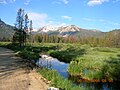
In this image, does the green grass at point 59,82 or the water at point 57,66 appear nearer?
the green grass at point 59,82

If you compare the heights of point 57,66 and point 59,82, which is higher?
point 59,82

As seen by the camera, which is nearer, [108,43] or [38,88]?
[38,88]

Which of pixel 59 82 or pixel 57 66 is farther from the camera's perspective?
pixel 57 66

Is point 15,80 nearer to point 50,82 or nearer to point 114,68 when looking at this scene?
point 50,82

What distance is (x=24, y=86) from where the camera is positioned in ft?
61.5

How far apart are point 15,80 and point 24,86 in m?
2.82

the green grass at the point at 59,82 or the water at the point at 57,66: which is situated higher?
the green grass at the point at 59,82

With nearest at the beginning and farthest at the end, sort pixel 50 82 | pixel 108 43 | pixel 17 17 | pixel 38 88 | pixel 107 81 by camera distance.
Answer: pixel 38 88 → pixel 50 82 → pixel 107 81 → pixel 17 17 → pixel 108 43

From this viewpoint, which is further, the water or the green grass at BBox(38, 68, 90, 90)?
the water

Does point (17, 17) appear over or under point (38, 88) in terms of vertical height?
over

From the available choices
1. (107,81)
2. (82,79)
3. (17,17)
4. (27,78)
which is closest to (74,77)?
(82,79)

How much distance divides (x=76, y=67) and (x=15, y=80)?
14.1m

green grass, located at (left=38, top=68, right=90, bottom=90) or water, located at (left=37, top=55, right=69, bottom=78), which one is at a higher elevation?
green grass, located at (left=38, top=68, right=90, bottom=90)

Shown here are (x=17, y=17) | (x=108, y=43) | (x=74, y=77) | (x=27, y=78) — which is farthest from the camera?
(x=108, y=43)
